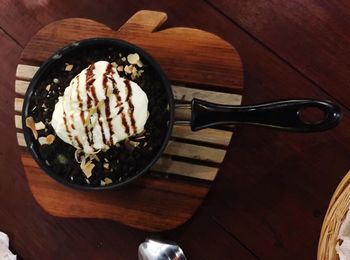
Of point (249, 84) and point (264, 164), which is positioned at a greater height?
point (249, 84)

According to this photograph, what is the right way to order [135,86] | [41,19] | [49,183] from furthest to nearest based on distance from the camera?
[41,19] < [49,183] < [135,86]

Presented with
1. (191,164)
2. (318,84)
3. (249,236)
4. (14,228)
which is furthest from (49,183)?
(318,84)

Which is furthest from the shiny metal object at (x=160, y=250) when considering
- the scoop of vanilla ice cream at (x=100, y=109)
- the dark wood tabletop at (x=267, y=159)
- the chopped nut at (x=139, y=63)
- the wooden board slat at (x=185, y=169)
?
the chopped nut at (x=139, y=63)

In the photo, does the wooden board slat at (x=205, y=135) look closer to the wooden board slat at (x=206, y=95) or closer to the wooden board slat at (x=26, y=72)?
the wooden board slat at (x=206, y=95)

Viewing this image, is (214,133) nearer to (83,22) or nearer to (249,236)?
(249,236)

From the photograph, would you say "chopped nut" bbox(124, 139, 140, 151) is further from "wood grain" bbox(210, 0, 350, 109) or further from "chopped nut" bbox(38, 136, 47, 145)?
"wood grain" bbox(210, 0, 350, 109)

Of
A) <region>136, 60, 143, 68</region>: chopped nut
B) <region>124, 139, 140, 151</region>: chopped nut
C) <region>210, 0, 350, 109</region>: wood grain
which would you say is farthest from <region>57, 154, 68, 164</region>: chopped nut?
<region>210, 0, 350, 109</region>: wood grain

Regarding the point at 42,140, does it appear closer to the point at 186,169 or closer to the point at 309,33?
the point at 186,169
